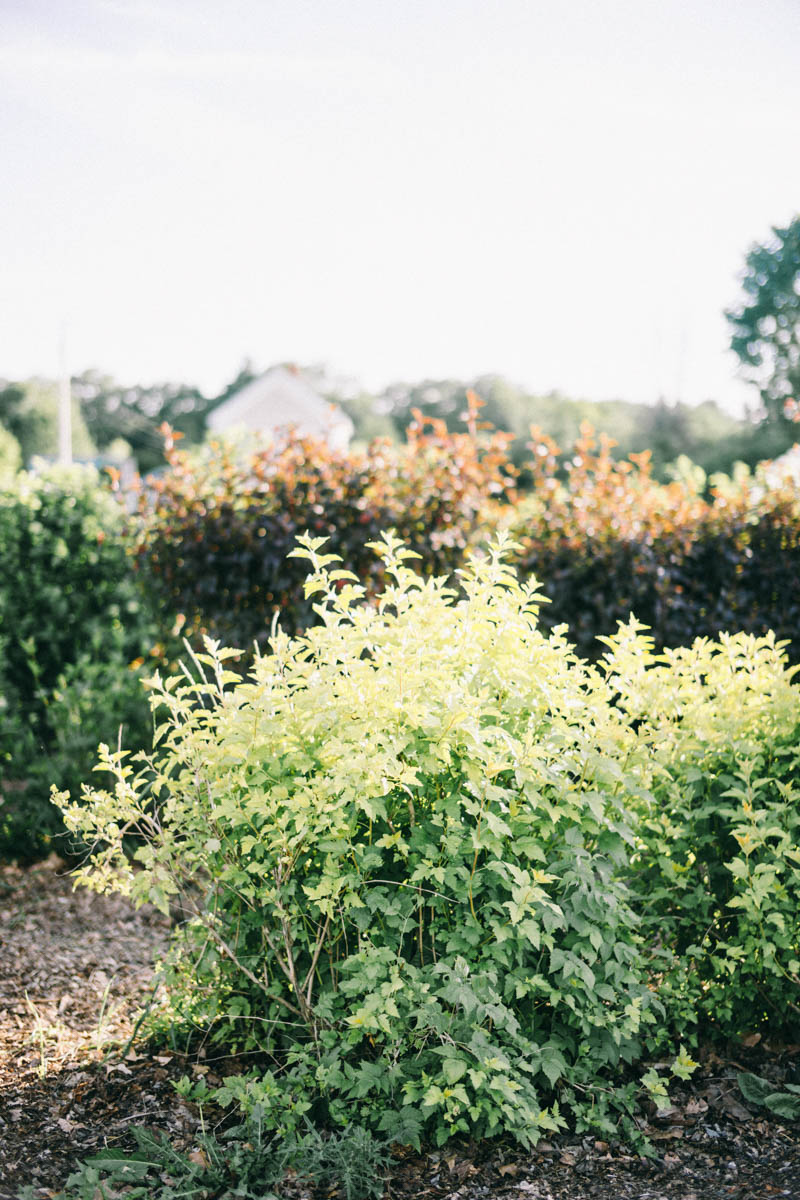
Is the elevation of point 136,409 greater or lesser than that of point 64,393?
greater

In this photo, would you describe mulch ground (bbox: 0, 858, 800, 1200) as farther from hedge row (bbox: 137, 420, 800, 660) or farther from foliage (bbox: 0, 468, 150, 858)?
foliage (bbox: 0, 468, 150, 858)

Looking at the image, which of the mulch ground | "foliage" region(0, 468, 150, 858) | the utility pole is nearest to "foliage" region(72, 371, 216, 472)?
the utility pole

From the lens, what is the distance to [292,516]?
4699 millimetres

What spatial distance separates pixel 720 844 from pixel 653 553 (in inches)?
98.2

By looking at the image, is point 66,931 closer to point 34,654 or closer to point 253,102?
point 34,654

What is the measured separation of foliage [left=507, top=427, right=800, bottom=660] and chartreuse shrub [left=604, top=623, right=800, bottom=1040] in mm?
2006

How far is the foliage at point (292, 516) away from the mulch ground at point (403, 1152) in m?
2.12

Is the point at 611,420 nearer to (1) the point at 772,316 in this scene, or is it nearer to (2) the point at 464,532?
(1) the point at 772,316

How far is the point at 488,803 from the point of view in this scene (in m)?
2.37

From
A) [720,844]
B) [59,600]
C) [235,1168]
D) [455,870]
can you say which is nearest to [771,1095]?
[720,844]

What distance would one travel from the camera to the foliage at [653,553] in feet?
16.3

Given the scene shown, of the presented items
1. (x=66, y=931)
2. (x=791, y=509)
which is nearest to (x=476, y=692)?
(x=66, y=931)

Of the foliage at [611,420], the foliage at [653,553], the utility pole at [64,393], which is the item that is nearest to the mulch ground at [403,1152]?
the foliage at [653,553]

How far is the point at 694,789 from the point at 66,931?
2.99 m
